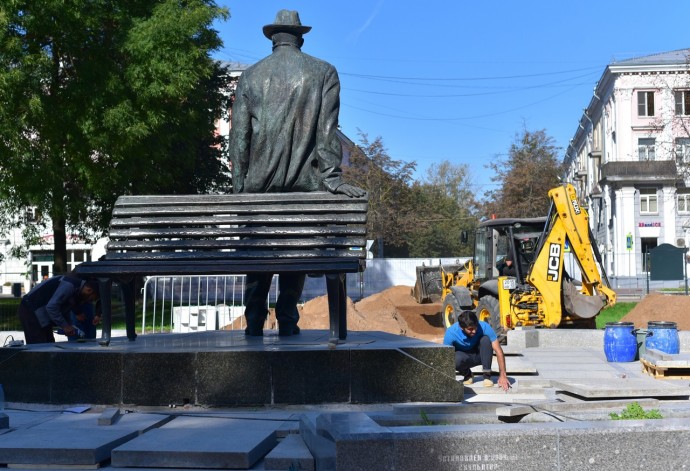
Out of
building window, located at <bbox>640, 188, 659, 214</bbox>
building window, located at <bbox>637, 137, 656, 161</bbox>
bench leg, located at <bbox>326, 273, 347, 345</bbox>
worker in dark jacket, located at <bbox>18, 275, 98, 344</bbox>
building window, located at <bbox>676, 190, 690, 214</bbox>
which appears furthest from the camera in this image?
building window, located at <bbox>637, 137, 656, 161</bbox>

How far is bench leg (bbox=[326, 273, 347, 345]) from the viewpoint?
7531 mm

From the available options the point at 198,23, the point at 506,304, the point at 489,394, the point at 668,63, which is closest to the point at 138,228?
the point at 489,394

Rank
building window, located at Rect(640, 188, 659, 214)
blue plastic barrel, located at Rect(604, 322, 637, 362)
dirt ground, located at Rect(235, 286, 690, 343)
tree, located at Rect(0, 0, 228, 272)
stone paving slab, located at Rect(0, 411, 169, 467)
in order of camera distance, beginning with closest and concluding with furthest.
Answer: stone paving slab, located at Rect(0, 411, 169, 467) → blue plastic barrel, located at Rect(604, 322, 637, 362) → dirt ground, located at Rect(235, 286, 690, 343) → tree, located at Rect(0, 0, 228, 272) → building window, located at Rect(640, 188, 659, 214)

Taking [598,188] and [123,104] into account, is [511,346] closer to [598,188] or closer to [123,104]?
[123,104]

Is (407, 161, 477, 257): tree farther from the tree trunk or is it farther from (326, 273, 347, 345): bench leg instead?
(326, 273, 347, 345): bench leg

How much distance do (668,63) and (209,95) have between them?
35.4 m

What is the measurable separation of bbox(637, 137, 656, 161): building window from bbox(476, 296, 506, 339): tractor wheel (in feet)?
148

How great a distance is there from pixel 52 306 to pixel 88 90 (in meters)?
16.6

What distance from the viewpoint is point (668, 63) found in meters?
59.2

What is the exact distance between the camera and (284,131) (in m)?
8.84

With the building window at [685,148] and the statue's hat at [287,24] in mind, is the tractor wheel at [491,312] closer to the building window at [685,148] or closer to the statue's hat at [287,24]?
the statue's hat at [287,24]

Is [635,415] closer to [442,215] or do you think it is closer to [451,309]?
[451,309]

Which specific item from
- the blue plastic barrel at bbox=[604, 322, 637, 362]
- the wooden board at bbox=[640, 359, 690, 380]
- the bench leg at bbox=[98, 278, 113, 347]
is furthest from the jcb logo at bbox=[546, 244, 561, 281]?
the bench leg at bbox=[98, 278, 113, 347]

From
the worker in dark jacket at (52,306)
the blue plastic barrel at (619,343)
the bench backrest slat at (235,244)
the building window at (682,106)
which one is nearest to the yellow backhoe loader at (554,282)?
the blue plastic barrel at (619,343)
